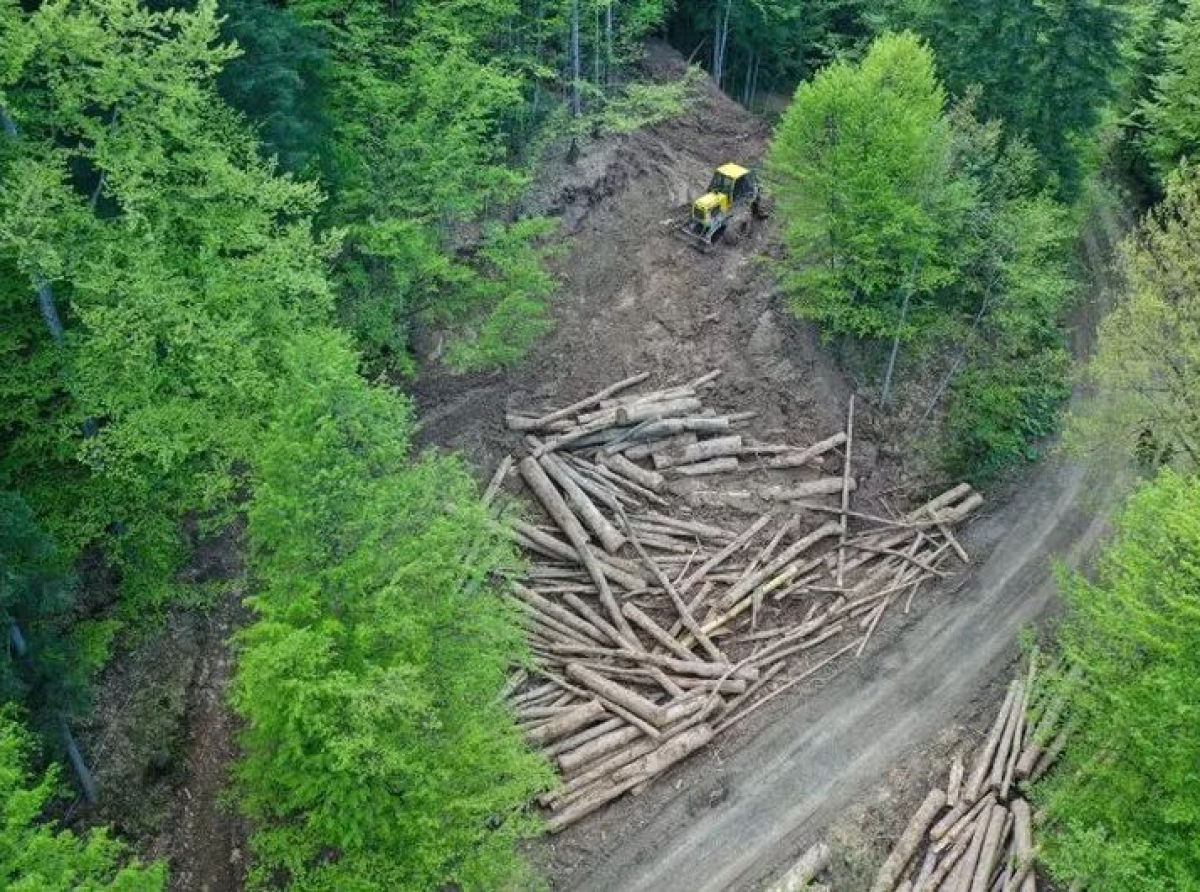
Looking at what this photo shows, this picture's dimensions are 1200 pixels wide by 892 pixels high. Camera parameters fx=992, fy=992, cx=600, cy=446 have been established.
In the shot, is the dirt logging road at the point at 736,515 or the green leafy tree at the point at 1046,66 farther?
the green leafy tree at the point at 1046,66

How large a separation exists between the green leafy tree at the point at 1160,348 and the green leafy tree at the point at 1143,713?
854 centimetres

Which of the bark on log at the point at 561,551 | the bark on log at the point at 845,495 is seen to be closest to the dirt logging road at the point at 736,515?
the bark on log at the point at 845,495

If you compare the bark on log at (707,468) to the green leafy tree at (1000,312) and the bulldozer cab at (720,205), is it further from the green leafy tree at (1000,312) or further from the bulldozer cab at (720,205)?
the bulldozer cab at (720,205)

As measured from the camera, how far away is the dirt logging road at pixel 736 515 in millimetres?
24188

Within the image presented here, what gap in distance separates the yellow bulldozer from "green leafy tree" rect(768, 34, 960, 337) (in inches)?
153

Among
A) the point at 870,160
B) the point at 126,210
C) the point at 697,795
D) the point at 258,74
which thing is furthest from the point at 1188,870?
the point at 258,74

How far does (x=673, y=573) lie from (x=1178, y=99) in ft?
106

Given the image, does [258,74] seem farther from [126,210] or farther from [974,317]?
[974,317]

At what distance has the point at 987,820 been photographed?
78.5ft

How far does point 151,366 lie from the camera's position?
71.9 ft

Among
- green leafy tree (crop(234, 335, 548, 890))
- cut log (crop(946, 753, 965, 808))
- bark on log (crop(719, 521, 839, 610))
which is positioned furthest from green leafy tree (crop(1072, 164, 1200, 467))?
green leafy tree (crop(234, 335, 548, 890))

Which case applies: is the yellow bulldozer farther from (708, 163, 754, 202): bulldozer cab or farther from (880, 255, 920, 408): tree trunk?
(880, 255, 920, 408): tree trunk

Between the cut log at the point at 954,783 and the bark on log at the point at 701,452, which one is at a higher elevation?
the bark on log at the point at 701,452

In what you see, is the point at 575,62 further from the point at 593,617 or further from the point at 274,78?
the point at 593,617
